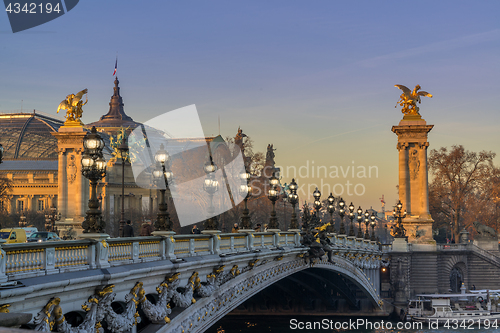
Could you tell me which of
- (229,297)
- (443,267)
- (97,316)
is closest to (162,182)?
(229,297)

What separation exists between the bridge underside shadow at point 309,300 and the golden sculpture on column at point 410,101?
2494 centimetres

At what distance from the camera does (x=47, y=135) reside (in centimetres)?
15100

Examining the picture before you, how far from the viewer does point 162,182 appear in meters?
19.9

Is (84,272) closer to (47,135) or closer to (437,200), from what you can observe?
(437,200)

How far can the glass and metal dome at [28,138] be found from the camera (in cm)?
14825

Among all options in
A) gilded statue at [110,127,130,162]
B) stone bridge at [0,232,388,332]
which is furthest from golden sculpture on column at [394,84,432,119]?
stone bridge at [0,232,388,332]

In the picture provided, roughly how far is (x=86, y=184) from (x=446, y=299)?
3824 cm

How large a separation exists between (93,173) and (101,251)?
A: 2104mm

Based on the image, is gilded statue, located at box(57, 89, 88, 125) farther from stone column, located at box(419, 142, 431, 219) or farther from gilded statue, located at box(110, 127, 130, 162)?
stone column, located at box(419, 142, 431, 219)

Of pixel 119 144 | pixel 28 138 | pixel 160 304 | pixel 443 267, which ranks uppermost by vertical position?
pixel 28 138

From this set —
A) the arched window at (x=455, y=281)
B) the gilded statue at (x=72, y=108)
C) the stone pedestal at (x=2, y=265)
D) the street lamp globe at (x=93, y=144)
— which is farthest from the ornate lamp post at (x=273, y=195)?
the arched window at (x=455, y=281)

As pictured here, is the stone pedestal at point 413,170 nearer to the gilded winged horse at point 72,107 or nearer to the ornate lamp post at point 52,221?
the gilded winged horse at point 72,107

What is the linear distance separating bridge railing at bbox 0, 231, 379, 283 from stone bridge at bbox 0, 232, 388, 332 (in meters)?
0.02

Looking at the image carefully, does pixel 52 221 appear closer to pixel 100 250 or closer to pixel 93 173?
pixel 93 173
